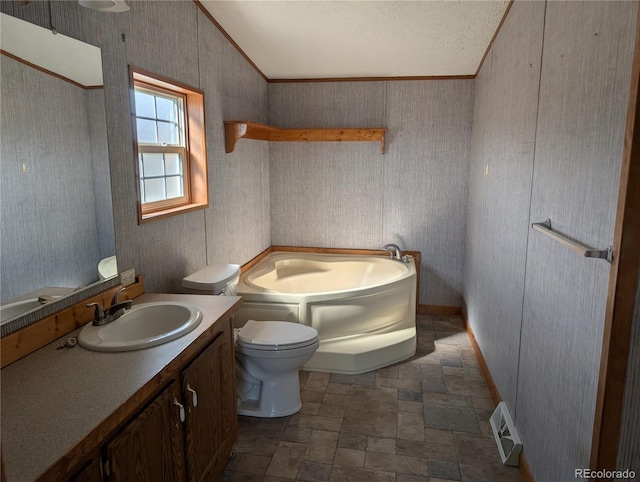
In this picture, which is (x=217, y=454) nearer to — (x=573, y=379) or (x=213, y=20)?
(x=573, y=379)

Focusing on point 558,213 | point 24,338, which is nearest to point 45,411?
point 24,338

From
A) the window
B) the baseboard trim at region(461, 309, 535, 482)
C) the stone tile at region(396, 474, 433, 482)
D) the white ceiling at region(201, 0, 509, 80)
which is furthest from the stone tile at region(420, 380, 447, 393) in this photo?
the white ceiling at region(201, 0, 509, 80)

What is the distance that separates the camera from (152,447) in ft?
4.74

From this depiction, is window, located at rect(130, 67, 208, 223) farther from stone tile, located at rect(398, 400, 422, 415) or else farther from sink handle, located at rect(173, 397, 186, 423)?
stone tile, located at rect(398, 400, 422, 415)

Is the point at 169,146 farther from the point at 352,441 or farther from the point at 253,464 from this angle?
the point at 352,441

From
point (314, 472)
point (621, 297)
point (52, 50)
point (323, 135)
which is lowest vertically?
point (314, 472)

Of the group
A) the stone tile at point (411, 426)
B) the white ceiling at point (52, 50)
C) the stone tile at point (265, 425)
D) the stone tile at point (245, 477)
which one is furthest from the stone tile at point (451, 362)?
the white ceiling at point (52, 50)

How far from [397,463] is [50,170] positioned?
201cm

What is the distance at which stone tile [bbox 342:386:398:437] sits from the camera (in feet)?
8.26

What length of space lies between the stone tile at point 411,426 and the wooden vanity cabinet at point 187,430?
36.2 inches

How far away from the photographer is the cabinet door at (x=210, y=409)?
171cm

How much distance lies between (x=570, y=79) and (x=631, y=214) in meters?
0.70

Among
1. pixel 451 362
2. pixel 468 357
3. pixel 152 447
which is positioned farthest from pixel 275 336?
pixel 468 357

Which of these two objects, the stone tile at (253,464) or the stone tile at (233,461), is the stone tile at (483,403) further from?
the stone tile at (233,461)
